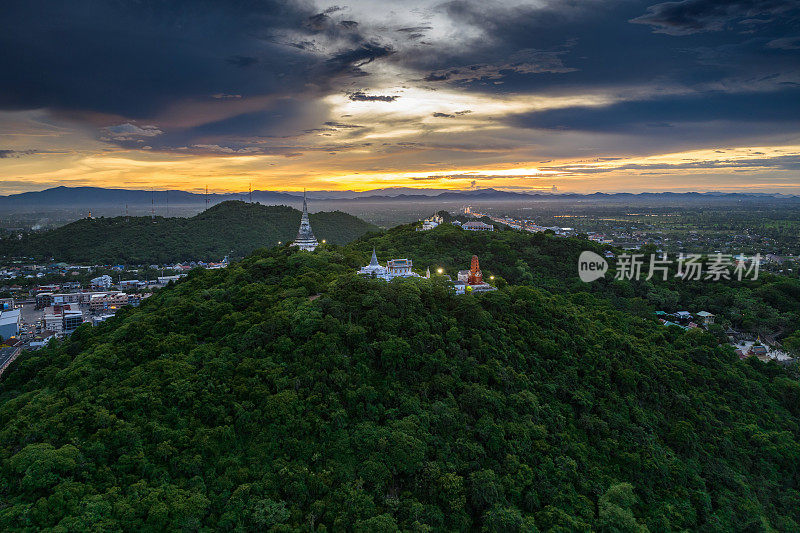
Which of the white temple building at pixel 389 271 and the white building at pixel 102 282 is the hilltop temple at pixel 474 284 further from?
the white building at pixel 102 282

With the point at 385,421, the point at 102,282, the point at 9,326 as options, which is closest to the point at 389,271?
the point at 385,421

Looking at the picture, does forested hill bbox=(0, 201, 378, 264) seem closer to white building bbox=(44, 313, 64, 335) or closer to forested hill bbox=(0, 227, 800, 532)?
white building bbox=(44, 313, 64, 335)

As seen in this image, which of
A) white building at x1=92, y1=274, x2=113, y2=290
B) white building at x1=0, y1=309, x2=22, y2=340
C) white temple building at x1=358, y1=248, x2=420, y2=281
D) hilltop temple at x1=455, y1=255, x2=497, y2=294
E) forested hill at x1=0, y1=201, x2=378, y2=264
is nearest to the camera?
hilltop temple at x1=455, y1=255, x2=497, y2=294

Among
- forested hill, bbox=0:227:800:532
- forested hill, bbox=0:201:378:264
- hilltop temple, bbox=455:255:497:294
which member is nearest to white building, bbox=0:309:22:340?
forested hill, bbox=0:227:800:532

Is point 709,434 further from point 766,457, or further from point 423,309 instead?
point 423,309

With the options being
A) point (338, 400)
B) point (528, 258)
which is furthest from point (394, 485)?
point (528, 258)

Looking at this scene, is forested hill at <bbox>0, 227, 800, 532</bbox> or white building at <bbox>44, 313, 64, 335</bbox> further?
white building at <bbox>44, 313, 64, 335</bbox>
